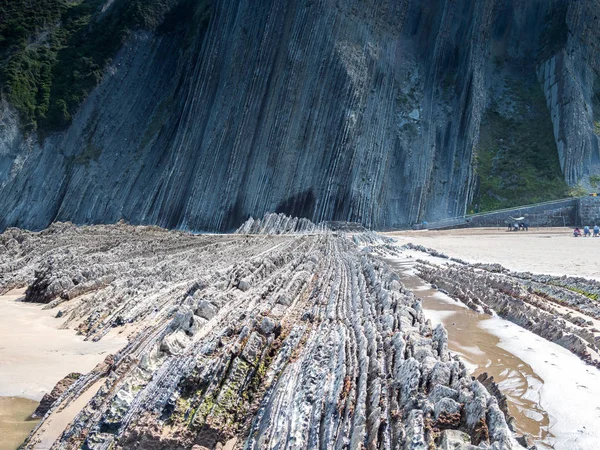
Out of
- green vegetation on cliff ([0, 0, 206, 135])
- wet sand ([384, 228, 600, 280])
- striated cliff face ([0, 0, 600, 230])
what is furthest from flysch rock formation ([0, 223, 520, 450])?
green vegetation on cliff ([0, 0, 206, 135])

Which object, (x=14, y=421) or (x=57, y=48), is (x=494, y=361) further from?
(x=57, y=48)

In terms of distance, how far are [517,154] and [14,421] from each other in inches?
1705

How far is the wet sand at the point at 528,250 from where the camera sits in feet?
50.3

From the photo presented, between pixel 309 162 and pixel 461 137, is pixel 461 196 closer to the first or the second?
pixel 461 137

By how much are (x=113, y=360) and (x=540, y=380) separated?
554 centimetres

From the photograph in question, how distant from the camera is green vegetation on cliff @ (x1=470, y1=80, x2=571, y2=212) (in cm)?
3819

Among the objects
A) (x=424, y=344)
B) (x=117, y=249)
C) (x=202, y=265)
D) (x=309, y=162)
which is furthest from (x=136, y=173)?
(x=424, y=344)

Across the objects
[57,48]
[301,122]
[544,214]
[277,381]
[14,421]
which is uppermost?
[57,48]

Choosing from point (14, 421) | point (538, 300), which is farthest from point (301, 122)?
point (14, 421)

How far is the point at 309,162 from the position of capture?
119 feet

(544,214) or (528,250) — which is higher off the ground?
(544,214)

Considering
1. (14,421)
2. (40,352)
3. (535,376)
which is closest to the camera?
(14,421)

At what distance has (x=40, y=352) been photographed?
683cm

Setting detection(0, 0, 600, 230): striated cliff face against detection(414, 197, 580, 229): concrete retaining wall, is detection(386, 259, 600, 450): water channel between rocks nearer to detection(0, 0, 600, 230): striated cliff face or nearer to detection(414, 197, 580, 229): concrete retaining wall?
detection(0, 0, 600, 230): striated cliff face
